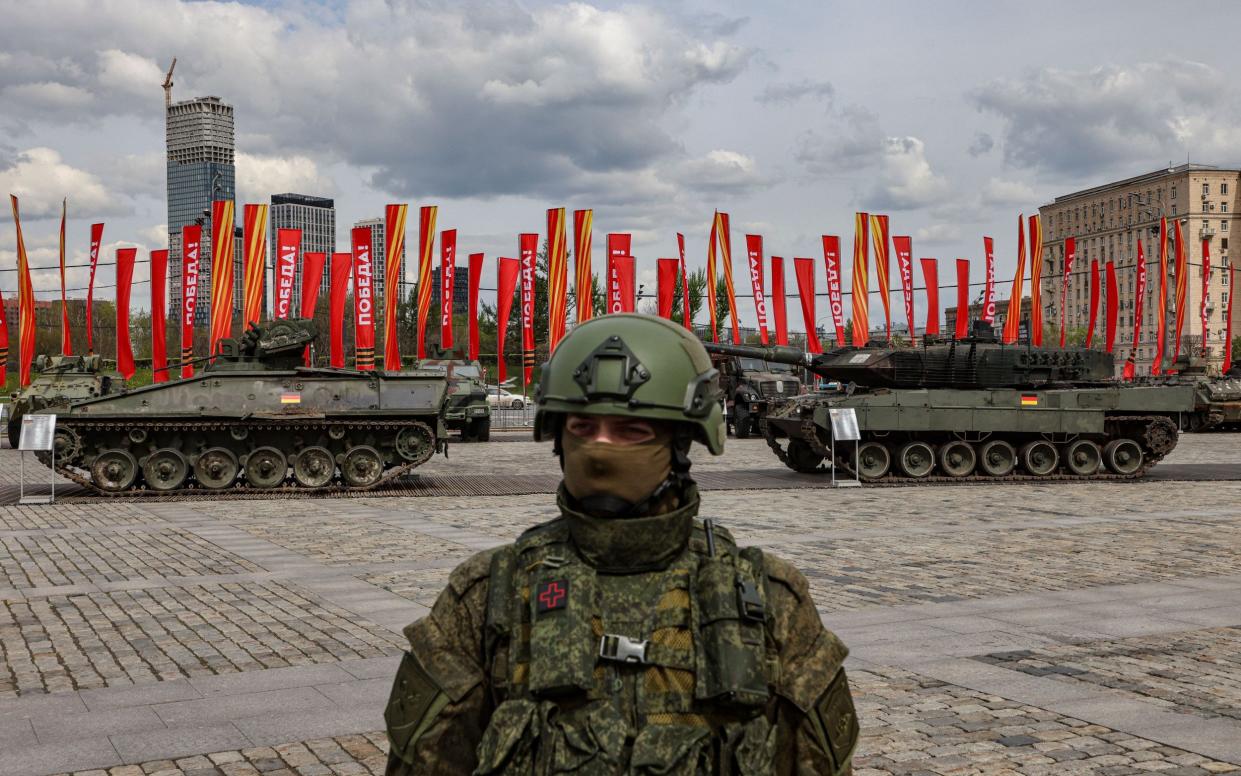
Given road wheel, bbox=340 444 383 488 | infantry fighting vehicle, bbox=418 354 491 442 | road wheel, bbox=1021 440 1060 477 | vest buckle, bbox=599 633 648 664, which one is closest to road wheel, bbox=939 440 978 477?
road wheel, bbox=1021 440 1060 477

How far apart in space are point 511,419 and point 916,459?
77.5ft

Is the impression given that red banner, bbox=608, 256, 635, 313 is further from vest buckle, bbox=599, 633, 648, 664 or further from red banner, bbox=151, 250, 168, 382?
vest buckle, bbox=599, 633, 648, 664

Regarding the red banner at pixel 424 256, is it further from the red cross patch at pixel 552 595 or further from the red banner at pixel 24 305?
the red cross patch at pixel 552 595

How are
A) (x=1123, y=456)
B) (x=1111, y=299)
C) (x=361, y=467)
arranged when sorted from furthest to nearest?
(x=1111, y=299)
(x=1123, y=456)
(x=361, y=467)

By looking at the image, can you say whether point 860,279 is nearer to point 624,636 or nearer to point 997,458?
point 997,458

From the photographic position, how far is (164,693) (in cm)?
675

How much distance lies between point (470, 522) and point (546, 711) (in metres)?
12.6

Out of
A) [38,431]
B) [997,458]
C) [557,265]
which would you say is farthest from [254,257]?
[997,458]

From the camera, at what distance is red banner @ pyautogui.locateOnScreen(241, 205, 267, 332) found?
2858cm

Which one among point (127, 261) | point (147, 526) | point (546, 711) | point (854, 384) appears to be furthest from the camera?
point (127, 261)

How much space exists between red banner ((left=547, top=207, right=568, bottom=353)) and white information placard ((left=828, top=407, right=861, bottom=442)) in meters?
13.8

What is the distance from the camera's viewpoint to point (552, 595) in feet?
8.53

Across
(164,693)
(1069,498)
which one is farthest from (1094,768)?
(1069,498)

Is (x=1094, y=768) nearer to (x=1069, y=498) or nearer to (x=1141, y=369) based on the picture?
(x=1069, y=498)
